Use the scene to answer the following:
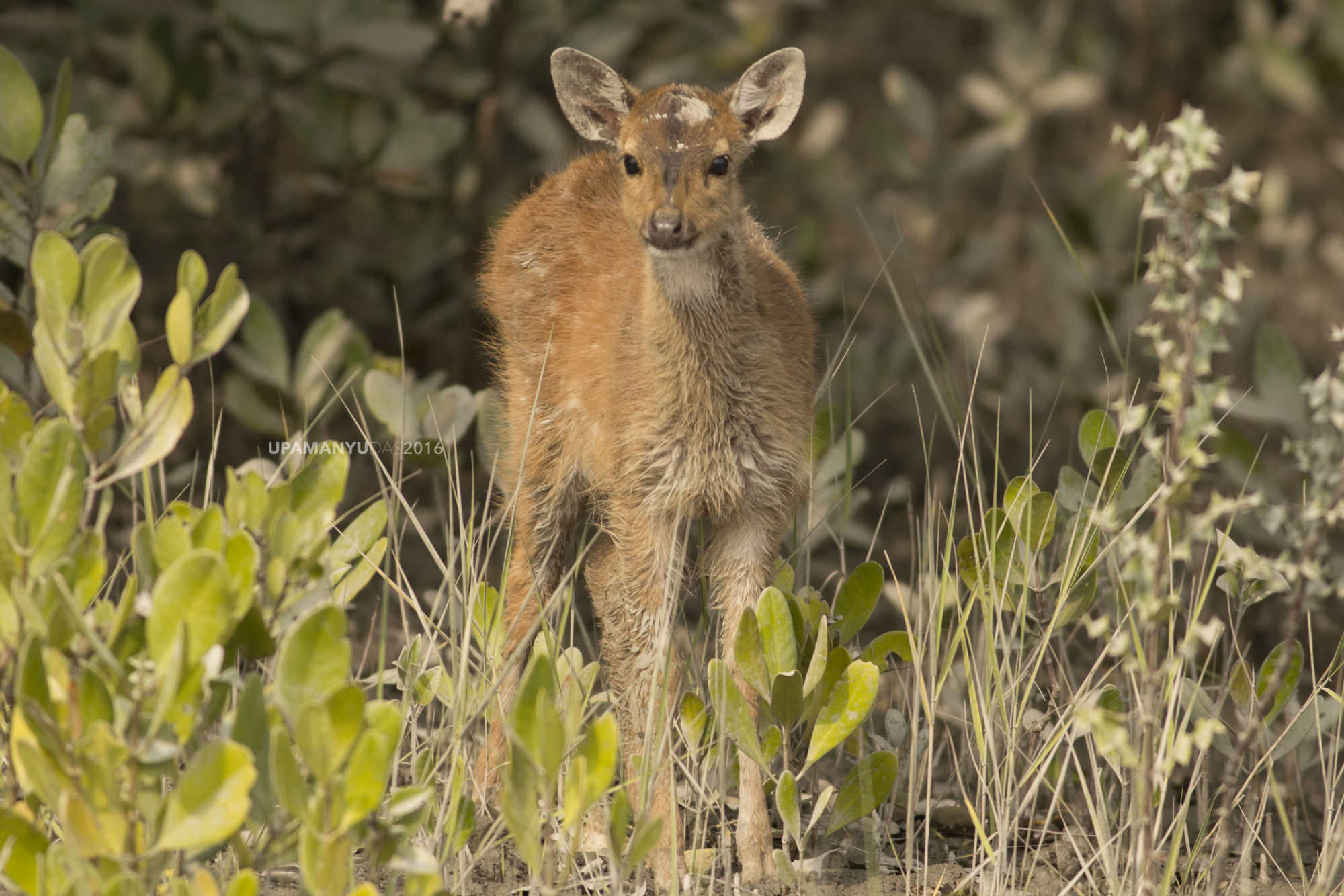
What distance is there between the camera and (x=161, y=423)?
2078 millimetres

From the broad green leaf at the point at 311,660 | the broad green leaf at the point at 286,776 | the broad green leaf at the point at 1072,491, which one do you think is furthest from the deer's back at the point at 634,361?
the broad green leaf at the point at 286,776

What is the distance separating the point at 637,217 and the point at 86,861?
1668mm

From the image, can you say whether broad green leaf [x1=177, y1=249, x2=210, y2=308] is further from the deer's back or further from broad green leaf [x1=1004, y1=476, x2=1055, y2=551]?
broad green leaf [x1=1004, y1=476, x2=1055, y2=551]

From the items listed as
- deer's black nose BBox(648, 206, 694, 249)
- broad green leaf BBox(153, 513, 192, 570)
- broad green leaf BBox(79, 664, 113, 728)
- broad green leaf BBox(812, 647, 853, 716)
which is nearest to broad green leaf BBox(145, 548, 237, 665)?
broad green leaf BBox(79, 664, 113, 728)

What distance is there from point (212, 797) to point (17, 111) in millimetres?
1173

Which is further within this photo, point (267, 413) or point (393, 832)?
point (267, 413)

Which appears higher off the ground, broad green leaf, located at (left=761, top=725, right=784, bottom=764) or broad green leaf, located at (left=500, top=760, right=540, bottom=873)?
broad green leaf, located at (left=761, top=725, right=784, bottom=764)

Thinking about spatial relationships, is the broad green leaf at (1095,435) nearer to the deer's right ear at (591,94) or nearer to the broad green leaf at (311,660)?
the deer's right ear at (591,94)

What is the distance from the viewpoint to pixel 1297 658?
259cm

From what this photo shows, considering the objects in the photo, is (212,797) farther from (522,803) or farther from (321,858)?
(522,803)

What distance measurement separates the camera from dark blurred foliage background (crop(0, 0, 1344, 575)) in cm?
391

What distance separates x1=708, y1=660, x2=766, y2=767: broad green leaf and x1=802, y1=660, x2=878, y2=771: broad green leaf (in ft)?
0.31

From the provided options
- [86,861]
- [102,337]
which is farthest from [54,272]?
[86,861]

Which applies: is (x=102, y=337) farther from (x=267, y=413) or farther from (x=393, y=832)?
(x=267, y=413)
